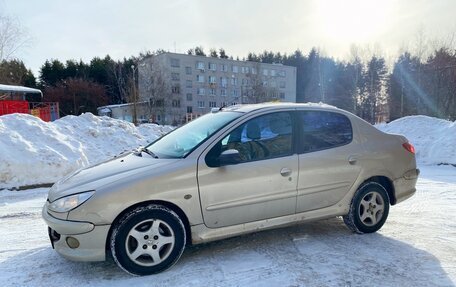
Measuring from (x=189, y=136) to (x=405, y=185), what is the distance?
307 cm

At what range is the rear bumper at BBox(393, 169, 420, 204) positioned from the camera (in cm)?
451

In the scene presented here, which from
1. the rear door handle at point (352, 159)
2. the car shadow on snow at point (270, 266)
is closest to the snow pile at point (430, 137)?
the rear door handle at point (352, 159)

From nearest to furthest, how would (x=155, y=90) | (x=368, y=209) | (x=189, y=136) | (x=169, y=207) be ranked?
(x=169, y=207) < (x=189, y=136) < (x=368, y=209) < (x=155, y=90)

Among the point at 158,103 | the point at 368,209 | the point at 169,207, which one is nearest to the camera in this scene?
the point at 169,207

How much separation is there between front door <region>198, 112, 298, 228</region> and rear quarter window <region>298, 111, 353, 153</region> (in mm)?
181

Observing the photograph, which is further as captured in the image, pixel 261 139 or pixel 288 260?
pixel 261 139

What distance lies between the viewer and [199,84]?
63.3m

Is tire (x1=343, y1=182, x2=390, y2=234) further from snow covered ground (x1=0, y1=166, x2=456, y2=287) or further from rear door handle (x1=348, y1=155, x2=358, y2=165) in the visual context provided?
rear door handle (x1=348, y1=155, x2=358, y2=165)

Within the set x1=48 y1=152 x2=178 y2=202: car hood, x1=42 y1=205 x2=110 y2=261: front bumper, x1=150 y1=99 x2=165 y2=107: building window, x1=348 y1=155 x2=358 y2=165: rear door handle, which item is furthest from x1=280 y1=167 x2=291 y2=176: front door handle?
x1=150 y1=99 x2=165 y2=107: building window

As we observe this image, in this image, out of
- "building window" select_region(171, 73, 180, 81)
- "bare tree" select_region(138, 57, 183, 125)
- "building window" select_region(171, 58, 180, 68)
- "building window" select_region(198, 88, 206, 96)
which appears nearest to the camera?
"bare tree" select_region(138, 57, 183, 125)

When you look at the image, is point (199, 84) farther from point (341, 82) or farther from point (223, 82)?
point (341, 82)

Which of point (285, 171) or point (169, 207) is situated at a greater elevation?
point (285, 171)

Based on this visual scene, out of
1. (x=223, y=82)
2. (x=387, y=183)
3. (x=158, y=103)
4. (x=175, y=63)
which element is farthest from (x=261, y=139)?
(x=223, y=82)

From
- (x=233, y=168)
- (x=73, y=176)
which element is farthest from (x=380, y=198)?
(x=73, y=176)
